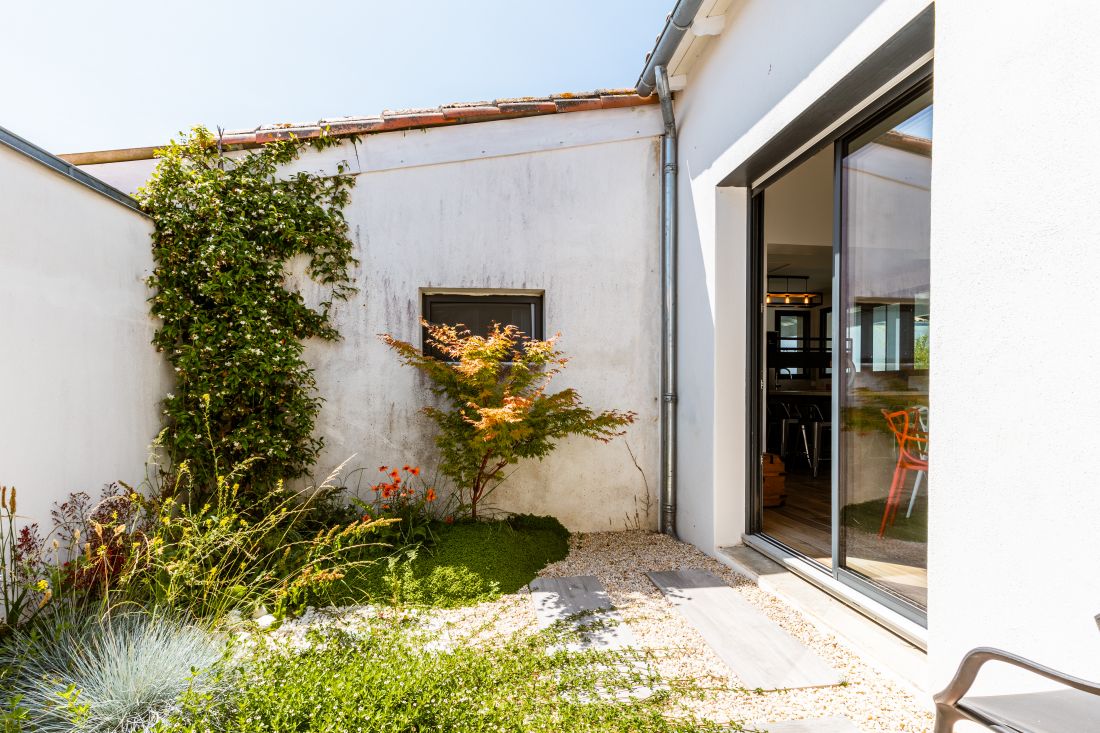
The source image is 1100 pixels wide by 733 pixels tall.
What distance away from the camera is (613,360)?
475 cm

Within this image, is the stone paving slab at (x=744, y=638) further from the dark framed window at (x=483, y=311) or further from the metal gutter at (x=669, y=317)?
the dark framed window at (x=483, y=311)

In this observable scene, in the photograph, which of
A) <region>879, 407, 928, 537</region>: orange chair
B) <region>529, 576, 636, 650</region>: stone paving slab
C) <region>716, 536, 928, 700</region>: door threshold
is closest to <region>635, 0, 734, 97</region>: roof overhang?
<region>879, 407, 928, 537</region>: orange chair

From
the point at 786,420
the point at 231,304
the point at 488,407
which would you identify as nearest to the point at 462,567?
the point at 488,407

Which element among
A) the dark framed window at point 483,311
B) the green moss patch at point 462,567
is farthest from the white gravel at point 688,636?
the dark framed window at point 483,311

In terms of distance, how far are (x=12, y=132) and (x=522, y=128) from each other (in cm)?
331

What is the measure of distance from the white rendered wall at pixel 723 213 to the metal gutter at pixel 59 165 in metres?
4.14

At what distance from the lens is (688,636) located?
8.99ft

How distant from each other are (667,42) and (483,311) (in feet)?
8.45

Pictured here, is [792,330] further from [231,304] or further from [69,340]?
[69,340]

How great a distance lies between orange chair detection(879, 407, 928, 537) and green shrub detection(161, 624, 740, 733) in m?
1.50

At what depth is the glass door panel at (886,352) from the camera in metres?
2.52

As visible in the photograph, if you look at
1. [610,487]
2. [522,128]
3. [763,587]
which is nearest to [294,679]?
[763,587]

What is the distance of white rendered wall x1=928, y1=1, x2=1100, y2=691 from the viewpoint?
154 centimetres

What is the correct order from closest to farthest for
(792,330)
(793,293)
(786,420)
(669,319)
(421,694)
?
1. (421,694)
2. (669,319)
3. (786,420)
4. (793,293)
5. (792,330)
